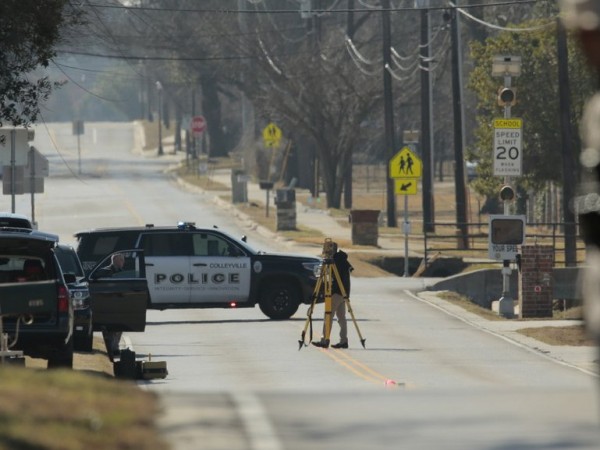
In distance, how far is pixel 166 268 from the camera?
101 ft

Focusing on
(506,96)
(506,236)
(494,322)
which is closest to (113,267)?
(494,322)

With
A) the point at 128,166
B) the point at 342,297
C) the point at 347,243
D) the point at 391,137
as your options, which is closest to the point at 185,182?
the point at 128,166

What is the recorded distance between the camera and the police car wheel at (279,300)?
30.8 m

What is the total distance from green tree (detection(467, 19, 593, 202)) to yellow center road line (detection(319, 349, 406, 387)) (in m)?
26.6

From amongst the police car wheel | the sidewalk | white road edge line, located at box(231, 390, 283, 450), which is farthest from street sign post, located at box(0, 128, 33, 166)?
white road edge line, located at box(231, 390, 283, 450)

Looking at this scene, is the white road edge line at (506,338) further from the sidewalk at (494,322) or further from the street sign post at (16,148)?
the street sign post at (16,148)

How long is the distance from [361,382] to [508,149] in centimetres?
1491

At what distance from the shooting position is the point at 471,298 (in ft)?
132

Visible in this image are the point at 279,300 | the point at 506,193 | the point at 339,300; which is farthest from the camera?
the point at 506,193

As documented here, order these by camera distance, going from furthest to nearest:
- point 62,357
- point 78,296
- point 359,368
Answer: point 359,368 → point 78,296 → point 62,357

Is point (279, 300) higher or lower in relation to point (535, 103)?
lower

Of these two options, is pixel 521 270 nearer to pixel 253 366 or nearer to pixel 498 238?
pixel 498 238

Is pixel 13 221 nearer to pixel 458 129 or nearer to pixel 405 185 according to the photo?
pixel 405 185

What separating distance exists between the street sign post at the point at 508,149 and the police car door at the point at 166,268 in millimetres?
6994
